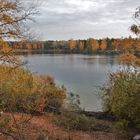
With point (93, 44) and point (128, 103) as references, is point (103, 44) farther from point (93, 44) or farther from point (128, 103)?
point (128, 103)

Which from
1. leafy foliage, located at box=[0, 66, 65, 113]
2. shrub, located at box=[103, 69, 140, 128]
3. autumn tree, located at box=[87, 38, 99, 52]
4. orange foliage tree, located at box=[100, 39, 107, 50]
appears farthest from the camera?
autumn tree, located at box=[87, 38, 99, 52]

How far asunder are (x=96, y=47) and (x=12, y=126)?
12455cm

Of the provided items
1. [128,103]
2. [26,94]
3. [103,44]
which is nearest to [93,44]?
[103,44]

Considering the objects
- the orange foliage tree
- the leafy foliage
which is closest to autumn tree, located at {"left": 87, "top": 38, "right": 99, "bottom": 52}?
the orange foliage tree

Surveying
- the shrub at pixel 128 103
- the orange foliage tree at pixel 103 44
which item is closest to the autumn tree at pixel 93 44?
the orange foliage tree at pixel 103 44

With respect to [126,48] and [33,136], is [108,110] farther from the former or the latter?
[126,48]

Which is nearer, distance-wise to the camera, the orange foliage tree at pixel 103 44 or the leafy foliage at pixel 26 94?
the leafy foliage at pixel 26 94

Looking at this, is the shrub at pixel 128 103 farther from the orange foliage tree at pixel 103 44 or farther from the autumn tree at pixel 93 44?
the autumn tree at pixel 93 44

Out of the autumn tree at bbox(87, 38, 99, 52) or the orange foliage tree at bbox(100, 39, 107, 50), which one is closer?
the orange foliage tree at bbox(100, 39, 107, 50)

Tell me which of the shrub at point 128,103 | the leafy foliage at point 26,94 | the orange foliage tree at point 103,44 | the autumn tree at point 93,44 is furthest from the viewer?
the autumn tree at point 93,44

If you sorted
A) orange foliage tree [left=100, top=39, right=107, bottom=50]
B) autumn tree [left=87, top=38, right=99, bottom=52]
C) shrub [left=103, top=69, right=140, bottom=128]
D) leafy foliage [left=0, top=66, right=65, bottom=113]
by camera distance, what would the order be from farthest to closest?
autumn tree [left=87, top=38, right=99, bottom=52] < orange foliage tree [left=100, top=39, right=107, bottom=50] < leafy foliage [left=0, top=66, right=65, bottom=113] < shrub [left=103, top=69, right=140, bottom=128]

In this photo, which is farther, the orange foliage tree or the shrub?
the orange foliage tree

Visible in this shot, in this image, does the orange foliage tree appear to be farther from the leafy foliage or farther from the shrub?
the shrub

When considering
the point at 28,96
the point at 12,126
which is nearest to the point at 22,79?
the point at 28,96
